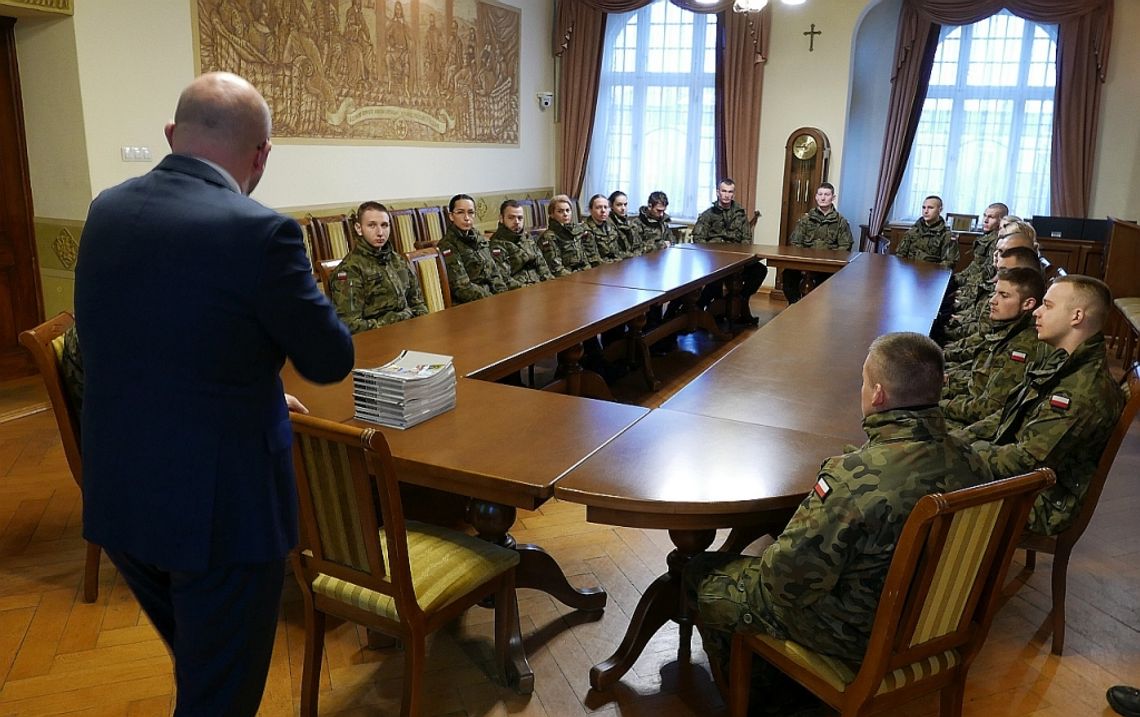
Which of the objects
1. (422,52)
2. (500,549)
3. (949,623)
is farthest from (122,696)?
(422,52)

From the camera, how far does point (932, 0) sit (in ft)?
26.5

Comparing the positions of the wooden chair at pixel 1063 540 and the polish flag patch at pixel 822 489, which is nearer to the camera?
the polish flag patch at pixel 822 489

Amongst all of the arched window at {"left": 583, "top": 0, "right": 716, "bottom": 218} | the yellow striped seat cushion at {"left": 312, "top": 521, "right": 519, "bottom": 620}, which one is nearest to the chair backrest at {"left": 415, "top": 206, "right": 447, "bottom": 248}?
the arched window at {"left": 583, "top": 0, "right": 716, "bottom": 218}

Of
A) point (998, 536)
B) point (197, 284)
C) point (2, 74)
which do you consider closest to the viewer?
point (197, 284)

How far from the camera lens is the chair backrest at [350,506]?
1771 millimetres

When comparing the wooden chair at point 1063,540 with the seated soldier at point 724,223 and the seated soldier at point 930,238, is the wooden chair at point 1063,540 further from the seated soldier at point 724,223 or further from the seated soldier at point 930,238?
the seated soldier at point 724,223

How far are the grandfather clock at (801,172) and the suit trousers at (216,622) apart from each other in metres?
7.42

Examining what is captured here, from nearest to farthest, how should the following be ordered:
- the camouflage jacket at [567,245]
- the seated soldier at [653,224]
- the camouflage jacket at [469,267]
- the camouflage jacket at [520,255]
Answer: the camouflage jacket at [469,267]
the camouflage jacket at [520,255]
the camouflage jacket at [567,245]
the seated soldier at [653,224]

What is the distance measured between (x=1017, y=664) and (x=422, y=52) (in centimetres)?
663

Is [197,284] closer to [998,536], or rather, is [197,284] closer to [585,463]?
[585,463]

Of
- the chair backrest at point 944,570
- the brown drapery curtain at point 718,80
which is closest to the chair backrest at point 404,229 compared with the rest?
the brown drapery curtain at point 718,80

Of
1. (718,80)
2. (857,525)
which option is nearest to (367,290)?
(857,525)

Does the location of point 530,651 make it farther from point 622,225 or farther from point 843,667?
point 622,225

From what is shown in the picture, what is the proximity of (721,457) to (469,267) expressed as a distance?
3.25 metres
